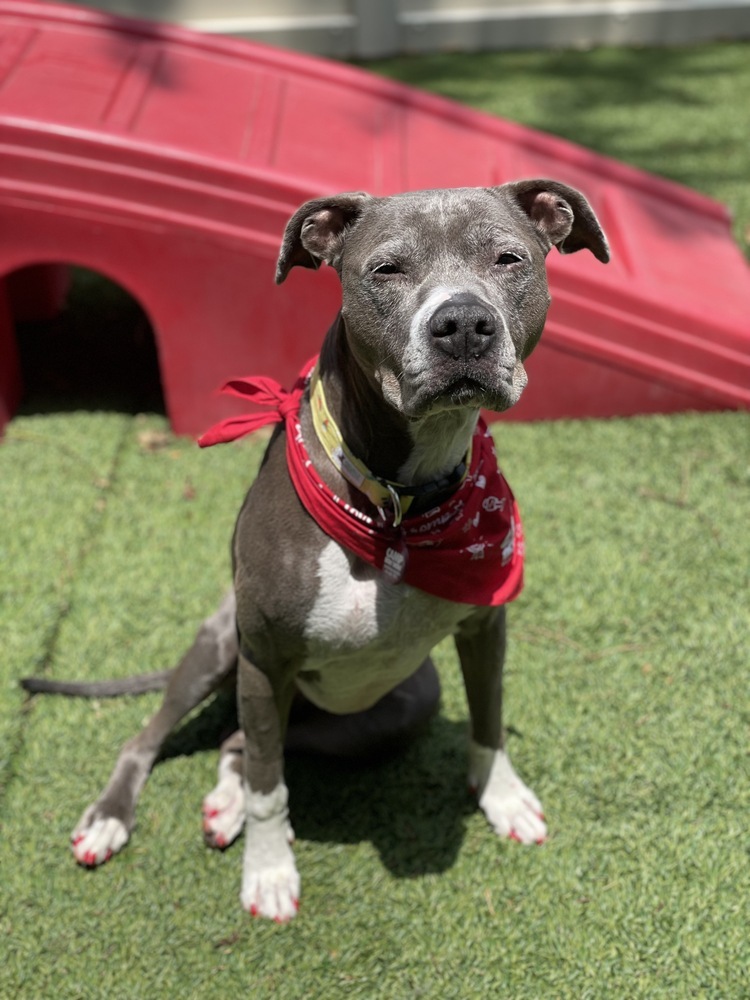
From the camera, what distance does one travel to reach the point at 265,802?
9.57ft

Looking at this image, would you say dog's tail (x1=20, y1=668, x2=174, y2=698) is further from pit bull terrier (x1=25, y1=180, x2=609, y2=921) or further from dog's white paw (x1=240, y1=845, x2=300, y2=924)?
dog's white paw (x1=240, y1=845, x2=300, y2=924)

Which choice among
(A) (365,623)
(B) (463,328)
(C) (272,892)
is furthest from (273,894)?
(B) (463,328)

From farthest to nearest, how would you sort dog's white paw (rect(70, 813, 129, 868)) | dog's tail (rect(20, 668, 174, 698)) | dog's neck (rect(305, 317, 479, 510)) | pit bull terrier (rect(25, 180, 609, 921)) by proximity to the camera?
dog's tail (rect(20, 668, 174, 698)) → dog's white paw (rect(70, 813, 129, 868)) → dog's neck (rect(305, 317, 479, 510)) → pit bull terrier (rect(25, 180, 609, 921))

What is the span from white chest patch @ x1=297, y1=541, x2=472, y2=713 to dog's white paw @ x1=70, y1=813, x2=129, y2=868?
2.78 feet

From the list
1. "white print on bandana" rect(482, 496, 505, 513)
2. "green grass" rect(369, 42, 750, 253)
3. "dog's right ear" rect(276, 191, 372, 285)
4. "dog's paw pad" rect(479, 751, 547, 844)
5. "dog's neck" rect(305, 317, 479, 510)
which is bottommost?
"dog's paw pad" rect(479, 751, 547, 844)

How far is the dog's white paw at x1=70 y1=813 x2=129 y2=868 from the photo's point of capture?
120 inches

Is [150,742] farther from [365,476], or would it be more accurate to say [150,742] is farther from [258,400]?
[365,476]

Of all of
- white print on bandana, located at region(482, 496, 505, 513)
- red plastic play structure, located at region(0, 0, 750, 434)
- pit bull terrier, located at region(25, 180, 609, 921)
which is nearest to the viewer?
pit bull terrier, located at region(25, 180, 609, 921)

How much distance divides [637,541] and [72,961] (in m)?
2.62

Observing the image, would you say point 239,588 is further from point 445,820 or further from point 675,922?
point 675,922

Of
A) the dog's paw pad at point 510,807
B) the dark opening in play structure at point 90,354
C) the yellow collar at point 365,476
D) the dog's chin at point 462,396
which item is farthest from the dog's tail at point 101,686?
the dark opening in play structure at point 90,354

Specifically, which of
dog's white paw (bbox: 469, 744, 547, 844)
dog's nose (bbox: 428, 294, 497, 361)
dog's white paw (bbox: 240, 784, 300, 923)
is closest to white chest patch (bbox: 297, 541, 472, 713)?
dog's white paw (bbox: 240, 784, 300, 923)

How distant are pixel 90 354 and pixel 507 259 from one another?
3878mm

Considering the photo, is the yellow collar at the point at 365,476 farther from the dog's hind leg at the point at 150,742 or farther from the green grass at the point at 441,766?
the green grass at the point at 441,766
